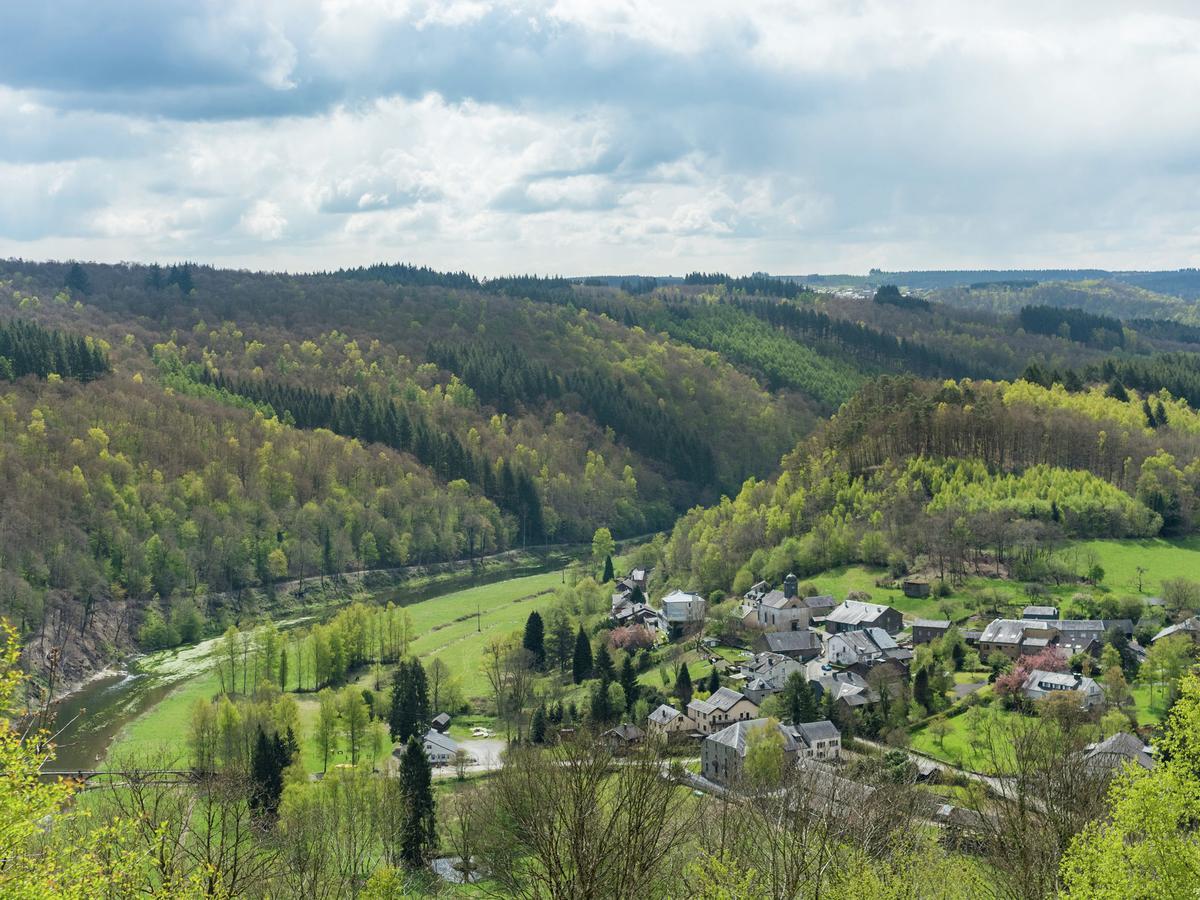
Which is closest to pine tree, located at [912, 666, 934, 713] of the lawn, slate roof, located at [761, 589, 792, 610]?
the lawn

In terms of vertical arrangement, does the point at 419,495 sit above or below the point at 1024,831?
below

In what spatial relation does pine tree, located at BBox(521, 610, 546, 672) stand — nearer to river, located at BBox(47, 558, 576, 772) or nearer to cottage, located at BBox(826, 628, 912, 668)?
cottage, located at BBox(826, 628, 912, 668)

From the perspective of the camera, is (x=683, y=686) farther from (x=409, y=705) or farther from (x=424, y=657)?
(x=424, y=657)

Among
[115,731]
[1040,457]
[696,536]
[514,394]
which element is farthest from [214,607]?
[514,394]

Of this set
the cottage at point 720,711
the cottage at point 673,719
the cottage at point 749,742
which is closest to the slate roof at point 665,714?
the cottage at point 673,719

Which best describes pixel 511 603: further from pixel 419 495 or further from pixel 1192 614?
pixel 1192 614

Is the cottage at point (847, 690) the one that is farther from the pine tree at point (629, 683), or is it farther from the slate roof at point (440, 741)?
the slate roof at point (440, 741)
